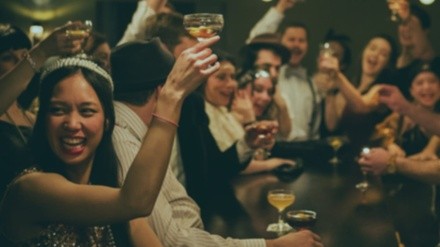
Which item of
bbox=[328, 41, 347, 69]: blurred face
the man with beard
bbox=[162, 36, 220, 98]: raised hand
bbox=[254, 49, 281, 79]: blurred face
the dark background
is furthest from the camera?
the dark background

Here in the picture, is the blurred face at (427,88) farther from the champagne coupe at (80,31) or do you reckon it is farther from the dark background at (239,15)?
the dark background at (239,15)

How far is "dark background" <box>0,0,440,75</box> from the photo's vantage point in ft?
30.2

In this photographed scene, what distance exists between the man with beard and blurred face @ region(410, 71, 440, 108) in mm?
1208

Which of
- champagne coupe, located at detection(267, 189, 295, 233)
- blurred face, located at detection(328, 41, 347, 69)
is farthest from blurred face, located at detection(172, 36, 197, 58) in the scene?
blurred face, located at detection(328, 41, 347, 69)

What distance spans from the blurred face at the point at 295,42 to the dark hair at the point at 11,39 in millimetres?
2894

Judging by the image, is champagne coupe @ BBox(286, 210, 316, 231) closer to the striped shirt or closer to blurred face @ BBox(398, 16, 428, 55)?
the striped shirt

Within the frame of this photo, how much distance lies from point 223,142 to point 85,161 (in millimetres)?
2226

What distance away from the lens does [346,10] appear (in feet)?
30.8

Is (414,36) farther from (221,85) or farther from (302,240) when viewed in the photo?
(302,240)

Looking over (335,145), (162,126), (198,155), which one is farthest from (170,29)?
(335,145)

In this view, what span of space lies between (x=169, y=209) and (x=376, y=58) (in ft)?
12.2

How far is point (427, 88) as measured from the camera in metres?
4.34

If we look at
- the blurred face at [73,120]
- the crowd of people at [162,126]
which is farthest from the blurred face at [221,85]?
the blurred face at [73,120]

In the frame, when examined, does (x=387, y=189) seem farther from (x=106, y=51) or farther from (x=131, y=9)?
(x=131, y=9)
